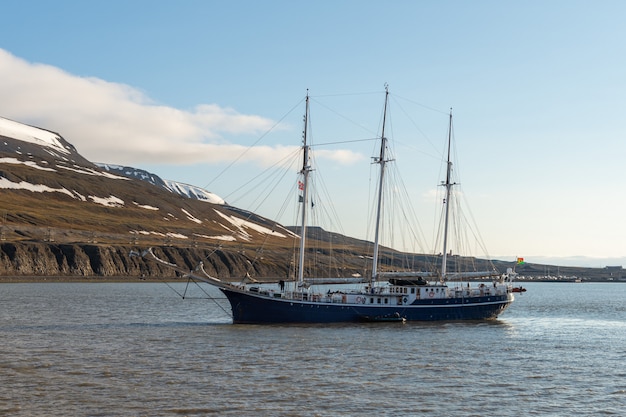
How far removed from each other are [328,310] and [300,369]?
3132 centimetres

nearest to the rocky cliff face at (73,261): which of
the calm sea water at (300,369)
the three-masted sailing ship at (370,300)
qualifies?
the three-masted sailing ship at (370,300)

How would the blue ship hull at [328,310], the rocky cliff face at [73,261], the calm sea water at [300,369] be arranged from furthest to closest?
the rocky cliff face at [73,261] → the blue ship hull at [328,310] → the calm sea water at [300,369]

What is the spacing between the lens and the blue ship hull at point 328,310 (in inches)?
2953

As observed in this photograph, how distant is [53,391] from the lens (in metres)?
37.2

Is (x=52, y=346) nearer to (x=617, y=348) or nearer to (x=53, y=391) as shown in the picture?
(x=53, y=391)

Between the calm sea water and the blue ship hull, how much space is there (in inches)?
86.7

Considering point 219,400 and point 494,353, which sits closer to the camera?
point 219,400

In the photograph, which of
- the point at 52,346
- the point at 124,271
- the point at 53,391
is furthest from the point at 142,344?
the point at 124,271

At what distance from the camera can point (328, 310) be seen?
77188 millimetres

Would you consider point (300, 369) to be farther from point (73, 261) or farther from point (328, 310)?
point (73, 261)

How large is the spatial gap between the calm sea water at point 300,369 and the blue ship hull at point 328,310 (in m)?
2.20

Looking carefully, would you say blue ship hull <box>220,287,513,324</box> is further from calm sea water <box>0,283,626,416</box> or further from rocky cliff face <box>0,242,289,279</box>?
rocky cliff face <box>0,242,289,279</box>

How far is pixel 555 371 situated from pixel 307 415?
22.4 m

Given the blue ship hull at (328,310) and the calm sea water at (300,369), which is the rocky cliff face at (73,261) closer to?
the blue ship hull at (328,310)
